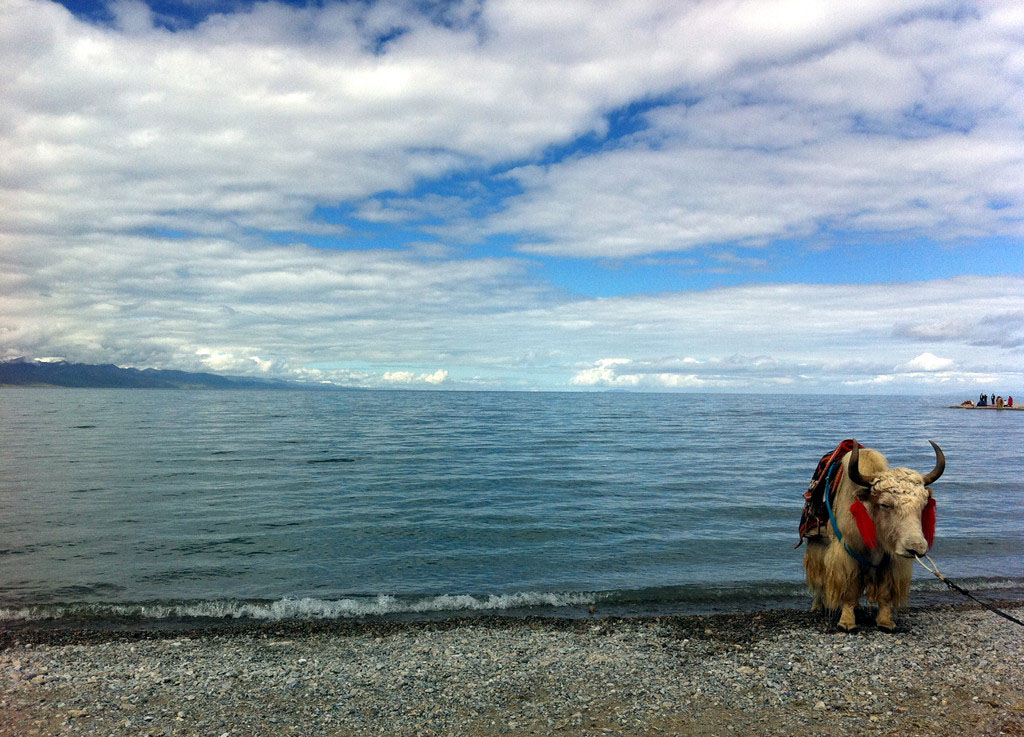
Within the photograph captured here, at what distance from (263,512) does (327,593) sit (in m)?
7.47

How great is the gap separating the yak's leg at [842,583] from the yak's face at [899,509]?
67cm

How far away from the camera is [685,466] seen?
88.4 feet

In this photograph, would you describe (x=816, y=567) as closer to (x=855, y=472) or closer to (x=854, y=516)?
(x=854, y=516)

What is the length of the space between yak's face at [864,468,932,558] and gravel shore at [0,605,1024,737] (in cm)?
135

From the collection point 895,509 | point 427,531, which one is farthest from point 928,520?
point 427,531

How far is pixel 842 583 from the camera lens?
8.08 metres

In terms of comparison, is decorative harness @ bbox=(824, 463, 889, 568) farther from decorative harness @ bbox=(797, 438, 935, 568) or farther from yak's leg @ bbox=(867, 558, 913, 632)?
yak's leg @ bbox=(867, 558, 913, 632)

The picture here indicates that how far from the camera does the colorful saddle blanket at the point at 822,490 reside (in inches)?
333

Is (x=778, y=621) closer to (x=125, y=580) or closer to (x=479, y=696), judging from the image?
(x=479, y=696)

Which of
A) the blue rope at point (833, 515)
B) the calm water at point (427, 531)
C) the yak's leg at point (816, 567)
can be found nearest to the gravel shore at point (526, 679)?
the yak's leg at point (816, 567)

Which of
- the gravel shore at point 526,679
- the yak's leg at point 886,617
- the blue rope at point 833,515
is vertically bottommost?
the gravel shore at point 526,679

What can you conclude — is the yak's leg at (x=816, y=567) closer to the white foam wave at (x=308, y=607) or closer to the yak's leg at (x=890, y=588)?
the yak's leg at (x=890, y=588)

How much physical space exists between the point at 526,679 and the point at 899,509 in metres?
4.54

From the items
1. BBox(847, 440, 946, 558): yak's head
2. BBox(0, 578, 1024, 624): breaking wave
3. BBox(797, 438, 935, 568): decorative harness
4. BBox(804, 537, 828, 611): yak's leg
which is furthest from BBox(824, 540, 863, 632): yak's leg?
→ BBox(0, 578, 1024, 624): breaking wave
